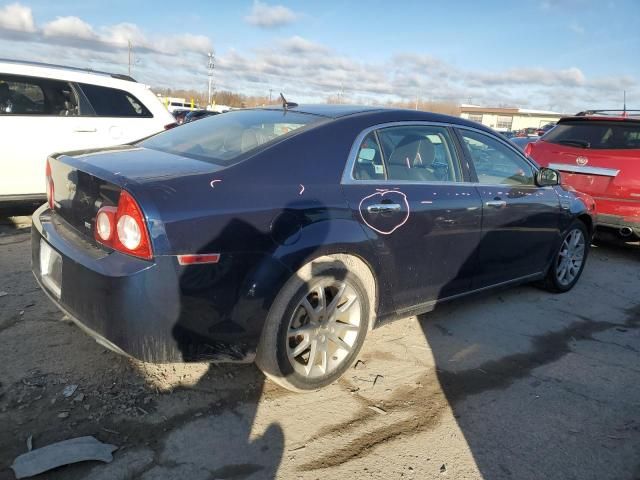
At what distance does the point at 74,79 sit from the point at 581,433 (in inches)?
240

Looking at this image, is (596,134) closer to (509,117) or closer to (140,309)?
(140,309)

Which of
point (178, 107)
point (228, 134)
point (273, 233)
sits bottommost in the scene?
point (273, 233)

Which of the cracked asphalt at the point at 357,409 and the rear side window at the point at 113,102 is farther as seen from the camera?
the rear side window at the point at 113,102

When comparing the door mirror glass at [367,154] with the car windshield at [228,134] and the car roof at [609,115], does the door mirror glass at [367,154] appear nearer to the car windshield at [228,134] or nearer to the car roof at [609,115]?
the car windshield at [228,134]

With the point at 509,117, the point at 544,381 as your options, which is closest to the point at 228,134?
the point at 544,381

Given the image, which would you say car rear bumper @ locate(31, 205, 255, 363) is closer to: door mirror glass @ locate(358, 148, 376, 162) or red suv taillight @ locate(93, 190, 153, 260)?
red suv taillight @ locate(93, 190, 153, 260)

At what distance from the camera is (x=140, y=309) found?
227 cm

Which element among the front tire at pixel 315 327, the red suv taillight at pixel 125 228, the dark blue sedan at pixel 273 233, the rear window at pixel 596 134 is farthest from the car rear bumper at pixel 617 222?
the red suv taillight at pixel 125 228

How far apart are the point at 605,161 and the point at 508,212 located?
117 inches

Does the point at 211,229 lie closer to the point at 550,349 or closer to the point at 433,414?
the point at 433,414

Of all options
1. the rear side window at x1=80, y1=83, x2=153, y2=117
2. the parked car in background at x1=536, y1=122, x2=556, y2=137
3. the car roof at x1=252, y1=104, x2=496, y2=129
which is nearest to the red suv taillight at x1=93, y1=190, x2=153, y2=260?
the car roof at x1=252, y1=104, x2=496, y2=129

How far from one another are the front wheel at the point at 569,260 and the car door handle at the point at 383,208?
245 cm

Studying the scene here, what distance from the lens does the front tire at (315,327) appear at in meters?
2.66

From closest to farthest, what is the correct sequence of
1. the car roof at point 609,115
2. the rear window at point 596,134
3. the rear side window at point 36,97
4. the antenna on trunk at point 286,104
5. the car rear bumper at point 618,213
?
the antenna on trunk at point 286,104, the rear side window at point 36,97, the car rear bumper at point 618,213, the rear window at point 596,134, the car roof at point 609,115
